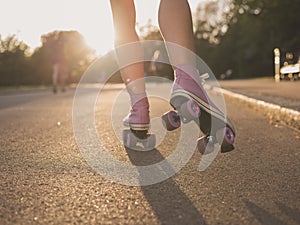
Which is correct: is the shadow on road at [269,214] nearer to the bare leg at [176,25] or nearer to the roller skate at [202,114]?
the roller skate at [202,114]

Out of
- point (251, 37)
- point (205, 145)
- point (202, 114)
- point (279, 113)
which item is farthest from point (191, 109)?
point (251, 37)

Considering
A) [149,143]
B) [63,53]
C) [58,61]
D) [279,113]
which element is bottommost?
[58,61]

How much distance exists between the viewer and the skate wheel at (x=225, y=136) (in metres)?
2.11

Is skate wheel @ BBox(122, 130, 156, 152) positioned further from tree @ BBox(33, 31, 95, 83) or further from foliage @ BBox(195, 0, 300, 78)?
foliage @ BBox(195, 0, 300, 78)

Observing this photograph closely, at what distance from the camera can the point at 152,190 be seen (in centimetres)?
192

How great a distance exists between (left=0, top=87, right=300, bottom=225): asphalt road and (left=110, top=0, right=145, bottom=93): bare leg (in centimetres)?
45

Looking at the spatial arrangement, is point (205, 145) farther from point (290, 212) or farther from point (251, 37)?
point (251, 37)

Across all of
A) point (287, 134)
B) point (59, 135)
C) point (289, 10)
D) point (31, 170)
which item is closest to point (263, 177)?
point (31, 170)

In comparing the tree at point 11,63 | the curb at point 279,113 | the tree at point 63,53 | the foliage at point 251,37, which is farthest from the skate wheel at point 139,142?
the tree at point 11,63

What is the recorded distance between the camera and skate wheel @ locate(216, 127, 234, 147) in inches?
83.0

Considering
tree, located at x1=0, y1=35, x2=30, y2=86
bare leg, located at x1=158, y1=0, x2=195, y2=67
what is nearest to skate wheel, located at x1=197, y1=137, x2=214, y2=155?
bare leg, located at x1=158, y1=0, x2=195, y2=67

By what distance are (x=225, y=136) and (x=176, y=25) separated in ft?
2.29

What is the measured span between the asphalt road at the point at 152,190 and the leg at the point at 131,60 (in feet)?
0.76

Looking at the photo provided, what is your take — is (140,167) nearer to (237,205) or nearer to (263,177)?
(263,177)
